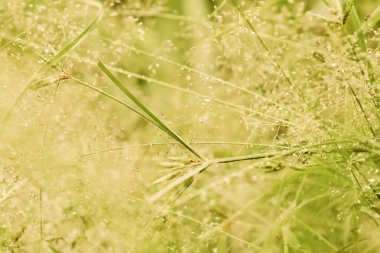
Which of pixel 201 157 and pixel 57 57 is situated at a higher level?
pixel 57 57

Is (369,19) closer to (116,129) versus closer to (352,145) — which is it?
(352,145)

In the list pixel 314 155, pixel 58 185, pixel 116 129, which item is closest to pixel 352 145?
pixel 314 155

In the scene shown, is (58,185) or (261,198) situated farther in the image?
(58,185)

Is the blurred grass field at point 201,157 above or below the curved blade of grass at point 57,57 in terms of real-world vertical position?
below

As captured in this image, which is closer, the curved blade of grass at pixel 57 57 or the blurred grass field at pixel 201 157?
the curved blade of grass at pixel 57 57

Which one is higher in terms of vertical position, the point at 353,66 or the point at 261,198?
the point at 353,66

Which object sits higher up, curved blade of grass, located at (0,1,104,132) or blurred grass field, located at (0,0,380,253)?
curved blade of grass, located at (0,1,104,132)

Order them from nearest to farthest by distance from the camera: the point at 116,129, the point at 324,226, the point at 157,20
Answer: the point at 324,226 < the point at 116,129 < the point at 157,20

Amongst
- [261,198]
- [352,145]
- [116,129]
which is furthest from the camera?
[116,129]

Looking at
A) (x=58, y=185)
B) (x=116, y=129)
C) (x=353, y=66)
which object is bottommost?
(x=116, y=129)

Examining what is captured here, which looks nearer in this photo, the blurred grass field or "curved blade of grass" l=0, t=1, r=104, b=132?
"curved blade of grass" l=0, t=1, r=104, b=132
